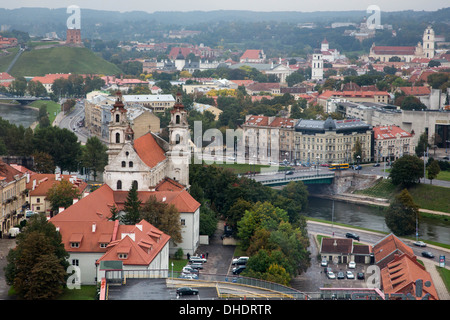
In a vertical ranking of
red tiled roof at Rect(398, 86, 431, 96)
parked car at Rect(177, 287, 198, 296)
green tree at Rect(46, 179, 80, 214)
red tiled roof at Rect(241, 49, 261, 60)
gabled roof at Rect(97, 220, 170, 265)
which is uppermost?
red tiled roof at Rect(241, 49, 261, 60)

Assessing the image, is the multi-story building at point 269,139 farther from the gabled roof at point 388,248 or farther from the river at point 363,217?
the gabled roof at point 388,248

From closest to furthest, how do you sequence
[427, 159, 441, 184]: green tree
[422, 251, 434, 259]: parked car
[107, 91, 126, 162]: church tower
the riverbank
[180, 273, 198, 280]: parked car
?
[180, 273, 198, 280]: parked car, [422, 251, 434, 259]: parked car, [107, 91, 126, 162]: church tower, [427, 159, 441, 184]: green tree, the riverbank

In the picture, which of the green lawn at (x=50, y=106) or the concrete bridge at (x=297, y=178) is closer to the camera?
the concrete bridge at (x=297, y=178)

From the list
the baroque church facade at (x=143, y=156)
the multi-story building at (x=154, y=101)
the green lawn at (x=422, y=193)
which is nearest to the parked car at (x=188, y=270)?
the baroque church facade at (x=143, y=156)

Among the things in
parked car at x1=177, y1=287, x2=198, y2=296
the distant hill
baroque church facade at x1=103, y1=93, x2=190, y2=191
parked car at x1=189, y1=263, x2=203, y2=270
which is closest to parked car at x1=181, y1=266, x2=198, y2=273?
parked car at x1=189, y1=263, x2=203, y2=270

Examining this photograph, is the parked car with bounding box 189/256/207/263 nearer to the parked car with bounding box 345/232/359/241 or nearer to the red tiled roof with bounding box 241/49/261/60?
the parked car with bounding box 345/232/359/241

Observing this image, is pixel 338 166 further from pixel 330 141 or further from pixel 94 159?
pixel 94 159
